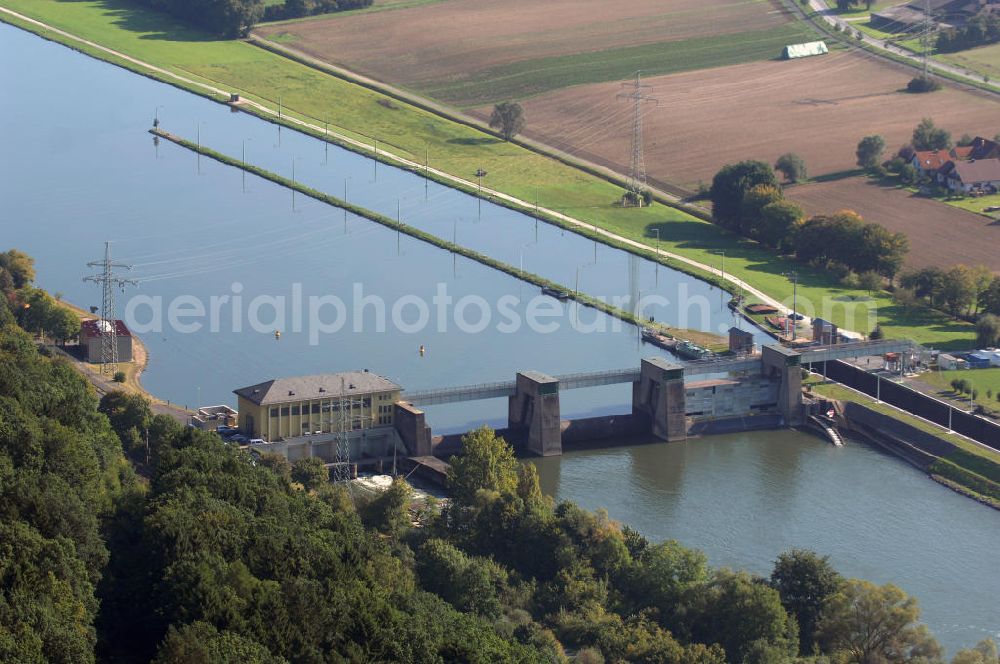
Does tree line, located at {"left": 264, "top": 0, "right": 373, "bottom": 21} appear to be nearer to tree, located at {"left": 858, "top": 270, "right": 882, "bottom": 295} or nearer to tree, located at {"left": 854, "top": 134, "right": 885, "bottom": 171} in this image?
tree, located at {"left": 854, "top": 134, "right": 885, "bottom": 171}

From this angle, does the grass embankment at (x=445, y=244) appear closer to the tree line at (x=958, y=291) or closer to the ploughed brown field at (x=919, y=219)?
the tree line at (x=958, y=291)

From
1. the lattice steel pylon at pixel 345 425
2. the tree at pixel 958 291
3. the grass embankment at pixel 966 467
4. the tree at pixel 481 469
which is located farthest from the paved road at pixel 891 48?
the tree at pixel 481 469

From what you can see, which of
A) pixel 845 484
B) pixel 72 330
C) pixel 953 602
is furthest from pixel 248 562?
pixel 72 330

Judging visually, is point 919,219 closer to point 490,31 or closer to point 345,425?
point 345,425

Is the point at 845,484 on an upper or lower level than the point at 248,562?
lower

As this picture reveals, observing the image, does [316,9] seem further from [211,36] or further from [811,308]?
[811,308]

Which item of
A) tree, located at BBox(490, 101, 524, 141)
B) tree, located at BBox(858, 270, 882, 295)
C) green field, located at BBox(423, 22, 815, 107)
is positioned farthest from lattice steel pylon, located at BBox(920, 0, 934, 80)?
tree, located at BBox(858, 270, 882, 295)
